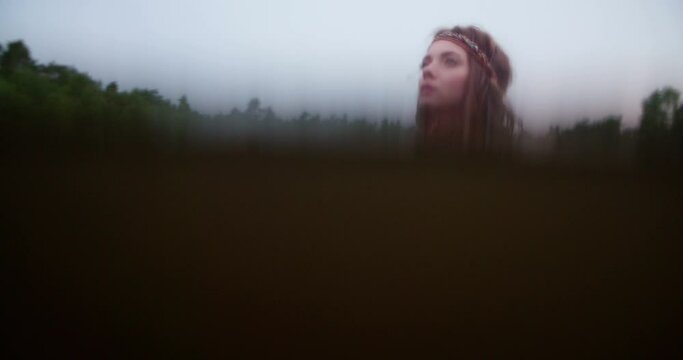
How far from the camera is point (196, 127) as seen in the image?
1.37 meters

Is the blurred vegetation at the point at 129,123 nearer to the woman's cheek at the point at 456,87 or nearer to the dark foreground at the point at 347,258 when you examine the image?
the dark foreground at the point at 347,258

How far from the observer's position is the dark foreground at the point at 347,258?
4.44ft

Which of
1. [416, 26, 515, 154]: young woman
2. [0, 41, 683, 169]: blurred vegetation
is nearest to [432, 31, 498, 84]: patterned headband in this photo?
[416, 26, 515, 154]: young woman

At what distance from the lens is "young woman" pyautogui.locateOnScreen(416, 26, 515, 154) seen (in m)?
1.37

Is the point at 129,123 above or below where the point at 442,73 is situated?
below

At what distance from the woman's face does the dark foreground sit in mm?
Answer: 234

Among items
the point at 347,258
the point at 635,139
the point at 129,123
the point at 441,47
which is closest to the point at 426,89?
the point at 441,47

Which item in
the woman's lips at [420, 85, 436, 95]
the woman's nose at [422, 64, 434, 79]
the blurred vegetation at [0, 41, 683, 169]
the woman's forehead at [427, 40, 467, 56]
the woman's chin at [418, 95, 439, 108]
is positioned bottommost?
the blurred vegetation at [0, 41, 683, 169]

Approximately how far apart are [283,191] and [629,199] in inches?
49.3

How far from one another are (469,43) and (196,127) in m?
1.00

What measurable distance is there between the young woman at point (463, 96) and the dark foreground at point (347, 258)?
3.5 inches

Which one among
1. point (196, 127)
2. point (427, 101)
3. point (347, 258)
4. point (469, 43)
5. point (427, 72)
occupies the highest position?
point (469, 43)

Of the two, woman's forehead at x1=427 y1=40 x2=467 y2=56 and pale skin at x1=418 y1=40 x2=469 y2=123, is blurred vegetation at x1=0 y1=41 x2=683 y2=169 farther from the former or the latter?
woman's forehead at x1=427 y1=40 x2=467 y2=56

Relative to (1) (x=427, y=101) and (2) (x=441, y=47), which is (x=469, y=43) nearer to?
(2) (x=441, y=47)
